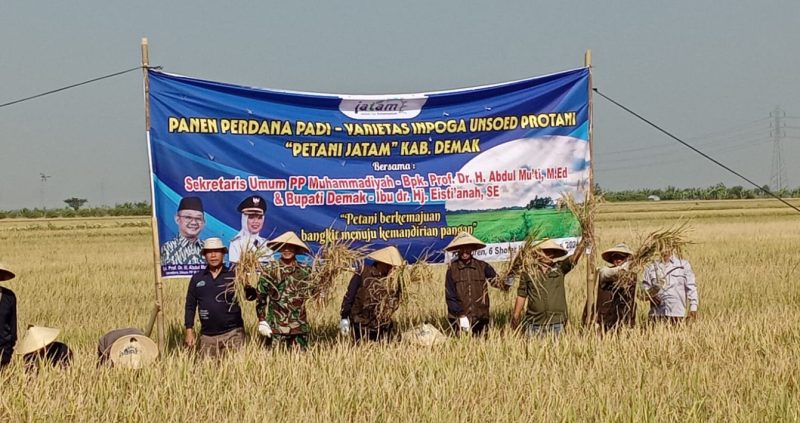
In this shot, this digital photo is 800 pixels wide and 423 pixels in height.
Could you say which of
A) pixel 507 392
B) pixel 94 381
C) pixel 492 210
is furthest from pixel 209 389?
pixel 492 210

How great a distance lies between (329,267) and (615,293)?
2.97m

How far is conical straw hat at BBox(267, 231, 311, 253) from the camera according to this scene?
329 inches

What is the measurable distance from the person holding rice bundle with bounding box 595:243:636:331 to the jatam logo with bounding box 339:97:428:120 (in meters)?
2.59

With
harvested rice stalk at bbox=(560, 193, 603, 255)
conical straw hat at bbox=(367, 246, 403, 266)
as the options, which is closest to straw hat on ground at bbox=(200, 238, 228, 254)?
conical straw hat at bbox=(367, 246, 403, 266)

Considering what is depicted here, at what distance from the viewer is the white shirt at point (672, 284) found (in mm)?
8781

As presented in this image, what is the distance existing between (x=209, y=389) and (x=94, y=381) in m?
0.96

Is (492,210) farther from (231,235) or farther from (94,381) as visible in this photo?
(94,381)

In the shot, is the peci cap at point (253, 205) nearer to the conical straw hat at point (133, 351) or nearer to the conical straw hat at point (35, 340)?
the conical straw hat at point (133, 351)

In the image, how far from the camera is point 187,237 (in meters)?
8.65

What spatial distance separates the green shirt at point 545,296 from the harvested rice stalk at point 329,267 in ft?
5.65

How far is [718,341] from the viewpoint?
780cm

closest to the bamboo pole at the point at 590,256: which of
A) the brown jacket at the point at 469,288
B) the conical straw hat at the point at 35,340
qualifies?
the brown jacket at the point at 469,288

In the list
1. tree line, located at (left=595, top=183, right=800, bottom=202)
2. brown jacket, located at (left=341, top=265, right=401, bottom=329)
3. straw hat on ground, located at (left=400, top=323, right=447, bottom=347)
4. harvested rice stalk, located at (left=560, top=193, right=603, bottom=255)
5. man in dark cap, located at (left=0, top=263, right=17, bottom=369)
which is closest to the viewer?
man in dark cap, located at (left=0, top=263, right=17, bottom=369)

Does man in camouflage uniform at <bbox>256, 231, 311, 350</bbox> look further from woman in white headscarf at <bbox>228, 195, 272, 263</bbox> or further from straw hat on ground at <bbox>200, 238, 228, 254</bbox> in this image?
woman in white headscarf at <bbox>228, 195, 272, 263</bbox>
